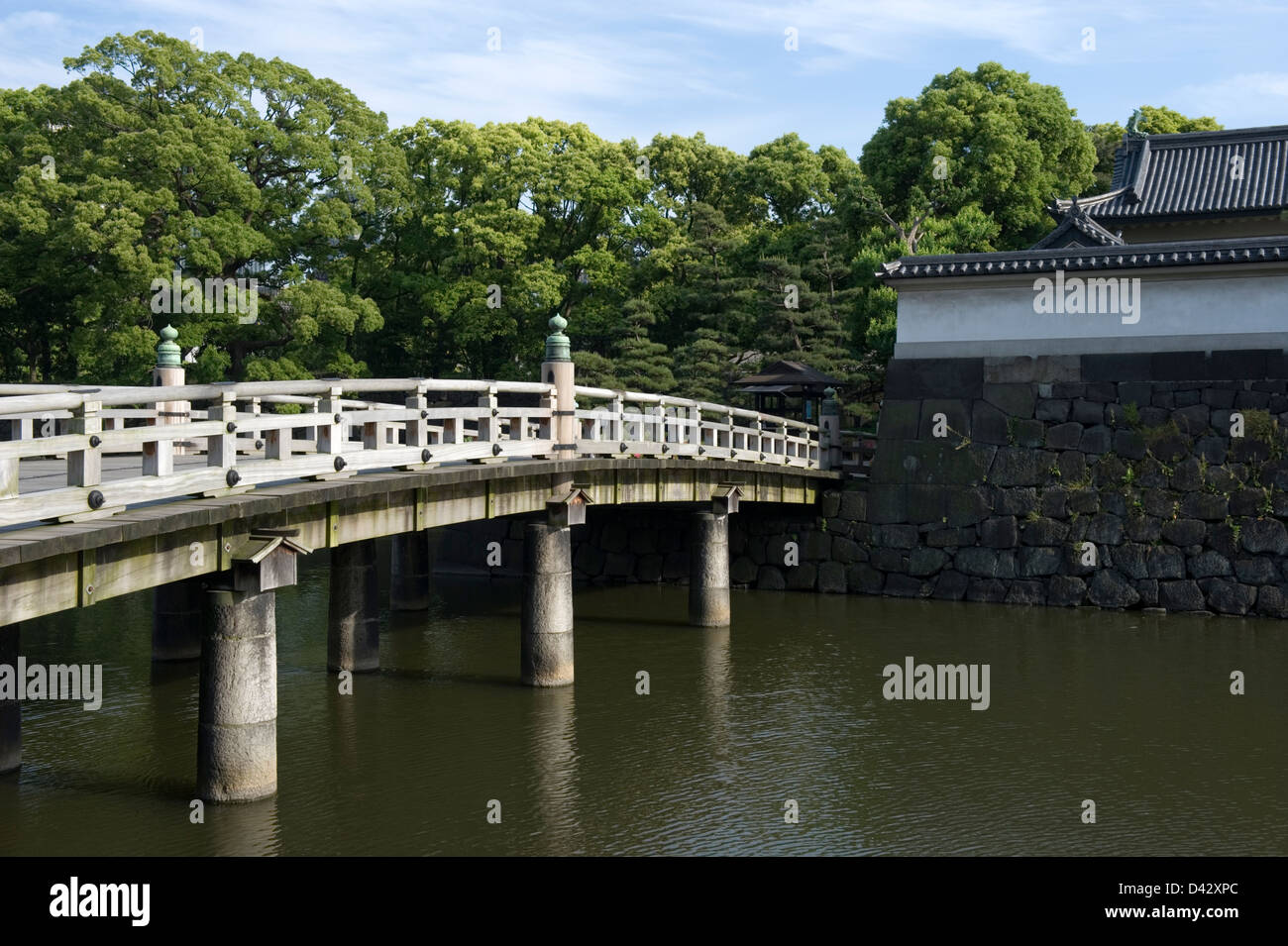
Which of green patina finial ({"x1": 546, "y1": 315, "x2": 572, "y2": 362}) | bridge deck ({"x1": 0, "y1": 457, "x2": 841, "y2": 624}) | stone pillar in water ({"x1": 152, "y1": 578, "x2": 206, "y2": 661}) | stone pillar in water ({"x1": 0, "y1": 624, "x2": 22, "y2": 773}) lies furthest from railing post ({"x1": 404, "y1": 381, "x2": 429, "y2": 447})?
stone pillar in water ({"x1": 152, "y1": 578, "x2": 206, "y2": 661})

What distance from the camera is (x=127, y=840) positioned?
39.0ft

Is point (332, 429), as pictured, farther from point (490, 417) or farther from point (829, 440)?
point (829, 440)

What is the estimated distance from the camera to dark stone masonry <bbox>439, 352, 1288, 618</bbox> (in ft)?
82.9

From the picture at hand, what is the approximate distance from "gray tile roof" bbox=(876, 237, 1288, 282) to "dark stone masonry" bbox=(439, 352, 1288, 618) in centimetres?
191

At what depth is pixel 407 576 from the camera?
25391 mm

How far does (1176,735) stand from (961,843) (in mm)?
5308

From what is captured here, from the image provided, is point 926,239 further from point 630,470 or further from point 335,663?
point 335,663

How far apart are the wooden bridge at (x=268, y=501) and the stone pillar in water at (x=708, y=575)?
4cm

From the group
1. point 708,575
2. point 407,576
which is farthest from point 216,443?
point 407,576

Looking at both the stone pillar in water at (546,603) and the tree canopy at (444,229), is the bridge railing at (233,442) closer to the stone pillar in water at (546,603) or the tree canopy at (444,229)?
the stone pillar in water at (546,603)

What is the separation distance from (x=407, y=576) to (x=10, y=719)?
1198cm

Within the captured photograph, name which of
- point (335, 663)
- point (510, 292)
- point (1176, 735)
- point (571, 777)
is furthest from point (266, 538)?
point (510, 292)

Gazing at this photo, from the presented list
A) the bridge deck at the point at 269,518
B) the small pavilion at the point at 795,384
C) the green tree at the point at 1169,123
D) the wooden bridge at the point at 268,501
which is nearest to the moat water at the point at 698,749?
the wooden bridge at the point at 268,501

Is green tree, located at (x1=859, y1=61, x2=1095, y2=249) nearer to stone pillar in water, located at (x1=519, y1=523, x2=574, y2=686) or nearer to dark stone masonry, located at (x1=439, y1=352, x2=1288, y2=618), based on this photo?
dark stone masonry, located at (x1=439, y1=352, x2=1288, y2=618)
